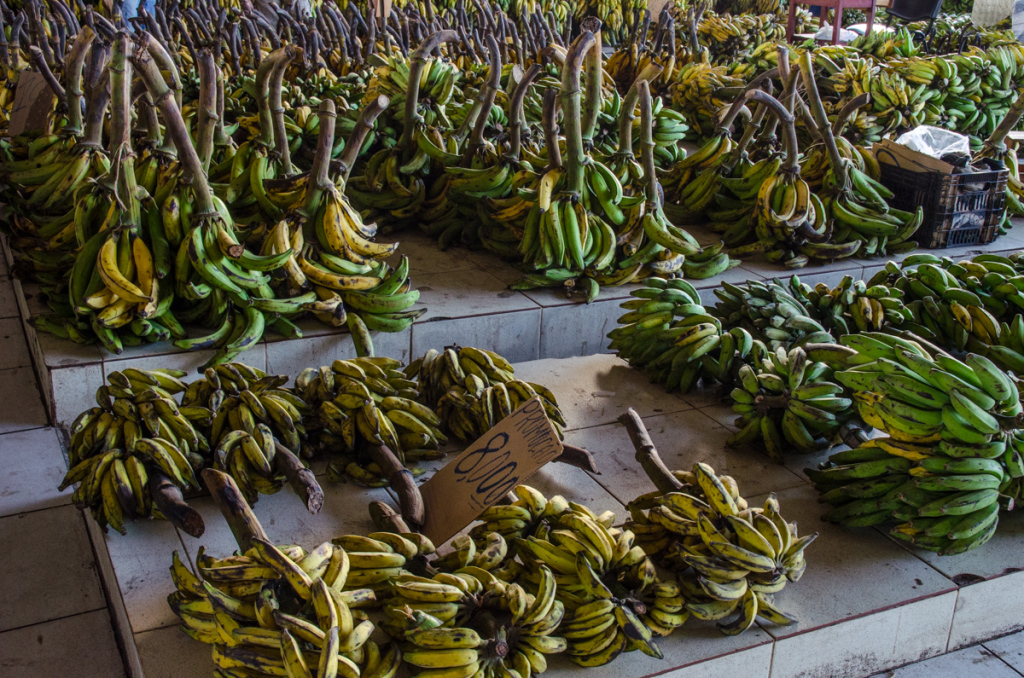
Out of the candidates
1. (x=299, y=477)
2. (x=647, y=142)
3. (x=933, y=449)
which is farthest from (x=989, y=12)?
(x=299, y=477)

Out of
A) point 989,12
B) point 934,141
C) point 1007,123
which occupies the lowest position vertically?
point 934,141

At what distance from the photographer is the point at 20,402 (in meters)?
2.98

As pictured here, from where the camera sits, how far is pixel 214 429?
77.5 inches

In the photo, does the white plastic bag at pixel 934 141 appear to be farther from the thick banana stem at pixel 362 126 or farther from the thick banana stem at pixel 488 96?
the thick banana stem at pixel 362 126

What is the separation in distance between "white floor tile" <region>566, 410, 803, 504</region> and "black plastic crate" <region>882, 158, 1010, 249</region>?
7.10 feet

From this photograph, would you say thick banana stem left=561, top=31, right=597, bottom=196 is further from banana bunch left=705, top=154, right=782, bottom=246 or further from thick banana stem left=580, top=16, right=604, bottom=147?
banana bunch left=705, top=154, right=782, bottom=246

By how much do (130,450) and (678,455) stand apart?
54.7 inches

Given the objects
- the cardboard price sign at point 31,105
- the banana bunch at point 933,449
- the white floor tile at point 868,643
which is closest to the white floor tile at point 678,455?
the banana bunch at point 933,449

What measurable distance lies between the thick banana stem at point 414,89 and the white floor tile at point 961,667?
2.62 meters

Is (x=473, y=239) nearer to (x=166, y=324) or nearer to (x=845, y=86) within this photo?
(x=166, y=324)

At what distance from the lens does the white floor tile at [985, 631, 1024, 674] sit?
1.88 m

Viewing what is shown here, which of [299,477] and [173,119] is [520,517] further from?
[173,119]

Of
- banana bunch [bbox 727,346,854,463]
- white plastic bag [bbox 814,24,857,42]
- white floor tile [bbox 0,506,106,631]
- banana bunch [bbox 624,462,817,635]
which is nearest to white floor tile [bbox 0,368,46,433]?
white floor tile [bbox 0,506,106,631]

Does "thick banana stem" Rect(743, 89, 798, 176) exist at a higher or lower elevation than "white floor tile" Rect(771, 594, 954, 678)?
higher
